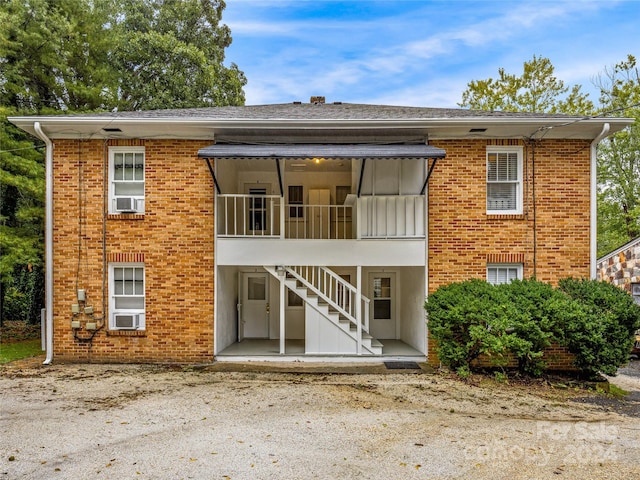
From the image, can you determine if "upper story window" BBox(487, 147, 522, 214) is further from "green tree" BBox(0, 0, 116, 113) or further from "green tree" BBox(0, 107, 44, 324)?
"green tree" BBox(0, 0, 116, 113)

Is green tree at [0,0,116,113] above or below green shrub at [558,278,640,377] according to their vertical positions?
above

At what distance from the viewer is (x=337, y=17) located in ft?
41.4

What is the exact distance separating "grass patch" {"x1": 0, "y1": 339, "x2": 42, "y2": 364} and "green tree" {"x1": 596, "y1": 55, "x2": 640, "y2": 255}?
24420 mm

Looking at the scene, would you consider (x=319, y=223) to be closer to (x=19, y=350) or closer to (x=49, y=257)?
(x=49, y=257)

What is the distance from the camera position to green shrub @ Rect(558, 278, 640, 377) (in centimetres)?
745

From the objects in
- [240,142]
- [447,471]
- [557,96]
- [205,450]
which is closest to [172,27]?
[240,142]

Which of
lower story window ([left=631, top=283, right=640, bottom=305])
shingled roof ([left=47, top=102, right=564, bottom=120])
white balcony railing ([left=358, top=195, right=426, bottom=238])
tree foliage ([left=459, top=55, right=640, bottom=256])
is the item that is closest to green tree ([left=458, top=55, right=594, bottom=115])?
tree foliage ([left=459, top=55, right=640, bottom=256])

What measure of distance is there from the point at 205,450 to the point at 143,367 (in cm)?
467

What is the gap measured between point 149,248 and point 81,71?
33.8ft

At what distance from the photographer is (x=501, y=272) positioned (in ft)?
30.7

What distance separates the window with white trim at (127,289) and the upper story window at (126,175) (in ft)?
4.56

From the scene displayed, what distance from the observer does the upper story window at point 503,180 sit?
9.30 meters

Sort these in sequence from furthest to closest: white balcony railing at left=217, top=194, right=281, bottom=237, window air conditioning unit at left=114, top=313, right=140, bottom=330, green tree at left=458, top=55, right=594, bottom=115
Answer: green tree at left=458, top=55, right=594, bottom=115, white balcony railing at left=217, top=194, right=281, bottom=237, window air conditioning unit at left=114, top=313, right=140, bottom=330

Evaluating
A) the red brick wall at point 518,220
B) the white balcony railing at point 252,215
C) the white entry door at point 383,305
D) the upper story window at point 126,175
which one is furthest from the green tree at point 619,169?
the upper story window at point 126,175
